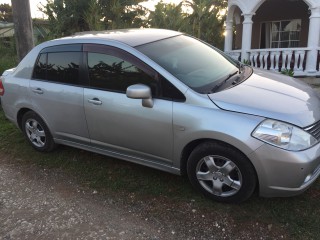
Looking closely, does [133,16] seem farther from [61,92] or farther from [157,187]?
[157,187]

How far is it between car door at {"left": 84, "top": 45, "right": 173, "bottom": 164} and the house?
282 inches

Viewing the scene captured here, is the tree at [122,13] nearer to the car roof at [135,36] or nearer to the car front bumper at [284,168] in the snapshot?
the car roof at [135,36]

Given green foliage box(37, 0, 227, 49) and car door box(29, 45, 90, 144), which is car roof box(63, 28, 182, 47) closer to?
car door box(29, 45, 90, 144)

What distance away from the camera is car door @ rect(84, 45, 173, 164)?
3.47 metres

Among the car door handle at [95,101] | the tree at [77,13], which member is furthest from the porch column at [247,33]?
the car door handle at [95,101]

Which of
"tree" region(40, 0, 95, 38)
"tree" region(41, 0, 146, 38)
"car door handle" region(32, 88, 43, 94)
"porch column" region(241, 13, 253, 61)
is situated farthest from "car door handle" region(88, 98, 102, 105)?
"tree" region(40, 0, 95, 38)

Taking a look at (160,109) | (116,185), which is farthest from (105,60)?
(116,185)

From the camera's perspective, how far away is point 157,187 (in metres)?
3.79

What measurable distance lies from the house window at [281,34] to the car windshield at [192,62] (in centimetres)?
962

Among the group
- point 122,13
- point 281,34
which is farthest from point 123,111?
point 122,13

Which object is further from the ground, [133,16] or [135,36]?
[133,16]

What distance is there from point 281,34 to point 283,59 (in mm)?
3624

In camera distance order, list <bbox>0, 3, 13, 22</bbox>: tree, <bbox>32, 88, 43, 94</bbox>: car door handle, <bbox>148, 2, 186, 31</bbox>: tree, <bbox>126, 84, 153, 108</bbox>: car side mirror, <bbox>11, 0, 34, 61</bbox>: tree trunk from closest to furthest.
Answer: <bbox>126, 84, 153, 108</bbox>: car side mirror → <bbox>32, 88, 43, 94</bbox>: car door handle → <bbox>11, 0, 34, 61</bbox>: tree trunk → <bbox>148, 2, 186, 31</bbox>: tree → <bbox>0, 3, 13, 22</bbox>: tree

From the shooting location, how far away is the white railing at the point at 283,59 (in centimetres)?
948
